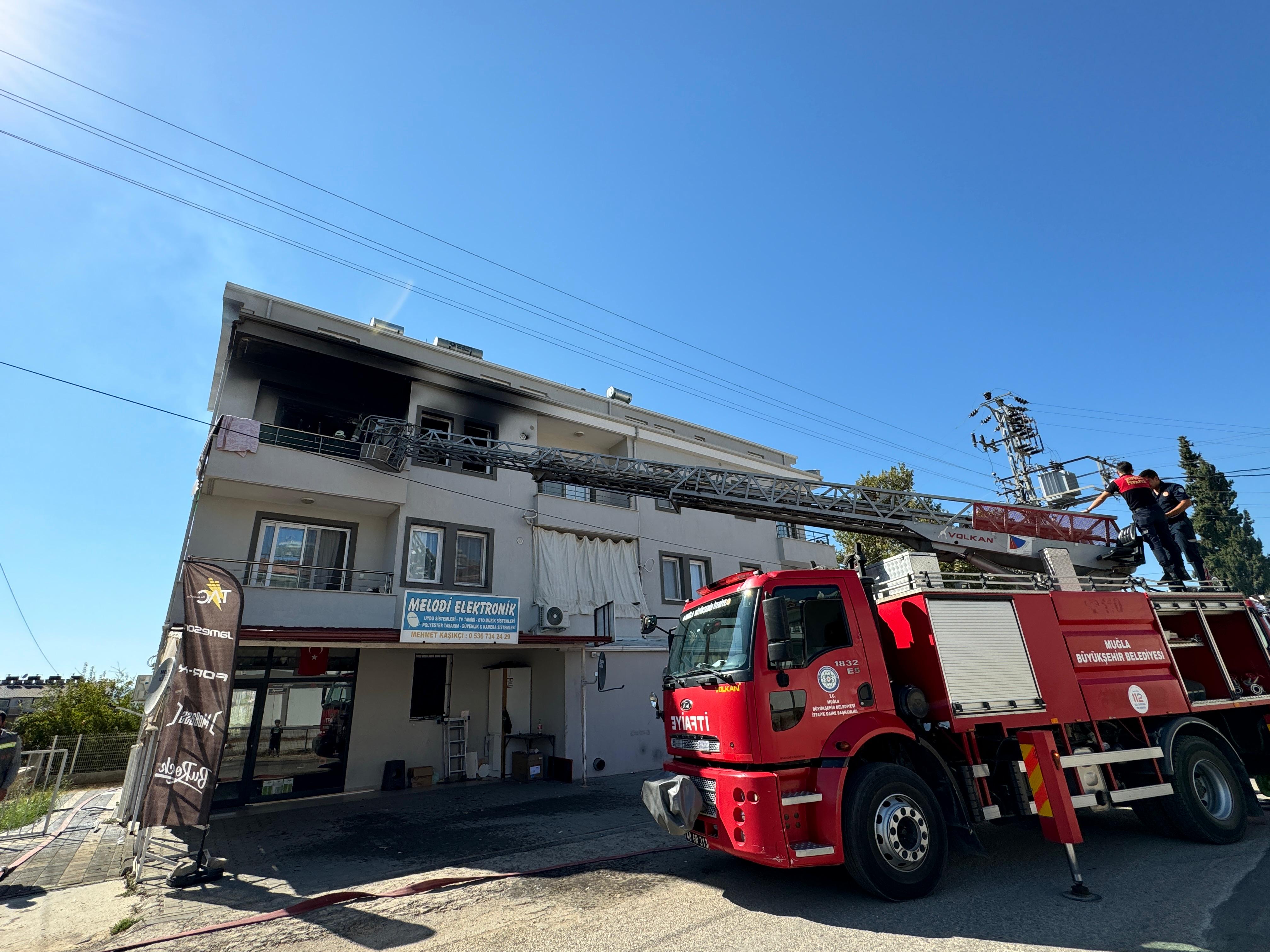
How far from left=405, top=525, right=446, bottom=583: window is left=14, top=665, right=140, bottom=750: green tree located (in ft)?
30.2

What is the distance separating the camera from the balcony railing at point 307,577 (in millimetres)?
12570

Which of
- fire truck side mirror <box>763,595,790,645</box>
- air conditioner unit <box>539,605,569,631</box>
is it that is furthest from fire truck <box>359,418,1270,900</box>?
air conditioner unit <box>539,605,569,631</box>

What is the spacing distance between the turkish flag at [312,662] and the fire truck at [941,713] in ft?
30.0

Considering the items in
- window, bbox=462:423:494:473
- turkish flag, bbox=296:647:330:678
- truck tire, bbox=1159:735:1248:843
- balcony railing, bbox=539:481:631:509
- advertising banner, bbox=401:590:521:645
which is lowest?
truck tire, bbox=1159:735:1248:843

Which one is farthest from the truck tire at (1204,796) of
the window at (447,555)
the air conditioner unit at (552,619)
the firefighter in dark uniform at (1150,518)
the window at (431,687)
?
the window at (431,687)

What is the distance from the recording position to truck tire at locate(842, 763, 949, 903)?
5277 millimetres

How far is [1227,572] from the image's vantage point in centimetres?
5347

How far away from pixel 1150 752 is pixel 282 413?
17.2 meters

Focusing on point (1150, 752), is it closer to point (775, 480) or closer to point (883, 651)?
point (883, 651)

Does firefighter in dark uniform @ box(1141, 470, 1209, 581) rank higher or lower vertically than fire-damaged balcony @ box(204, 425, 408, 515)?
lower

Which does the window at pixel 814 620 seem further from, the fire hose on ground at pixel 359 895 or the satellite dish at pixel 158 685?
the satellite dish at pixel 158 685

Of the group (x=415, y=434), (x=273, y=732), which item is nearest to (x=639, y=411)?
(x=415, y=434)

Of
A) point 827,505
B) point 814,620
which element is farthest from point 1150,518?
point 814,620

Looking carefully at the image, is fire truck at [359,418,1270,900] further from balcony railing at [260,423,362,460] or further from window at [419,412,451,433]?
window at [419,412,451,433]
